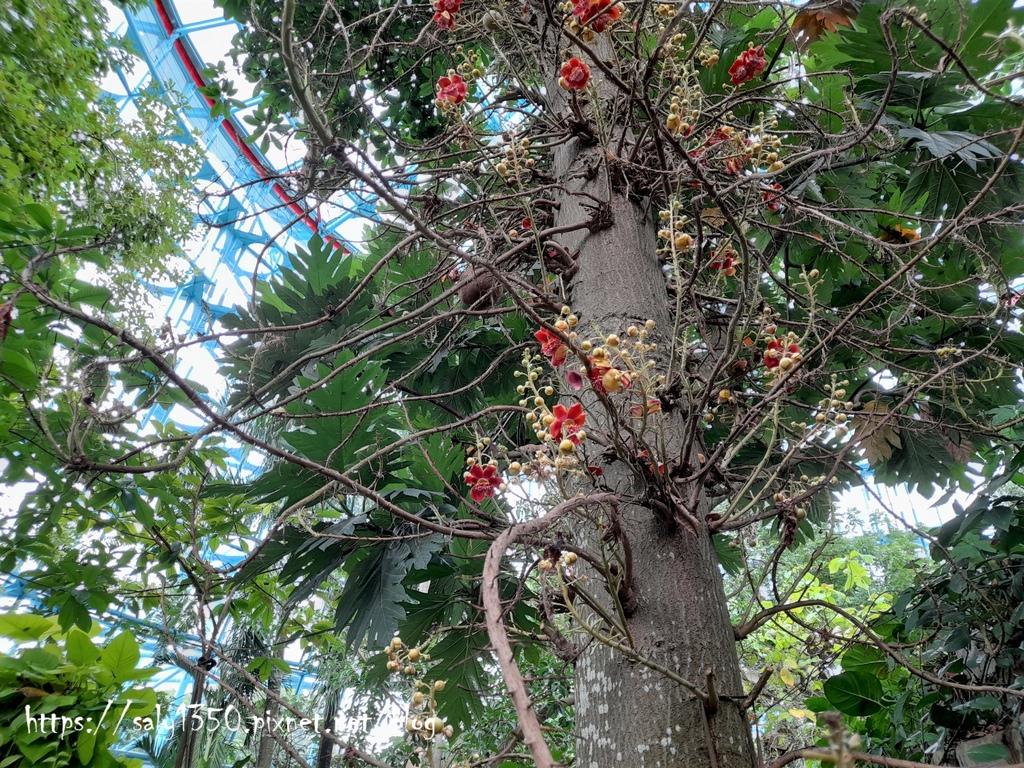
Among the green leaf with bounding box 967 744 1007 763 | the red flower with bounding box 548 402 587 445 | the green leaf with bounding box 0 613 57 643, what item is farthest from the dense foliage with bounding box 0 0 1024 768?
the green leaf with bounding box 0 613 57 643

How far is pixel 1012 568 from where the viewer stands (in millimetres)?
1834

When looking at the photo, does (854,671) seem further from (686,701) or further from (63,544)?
(63,544)

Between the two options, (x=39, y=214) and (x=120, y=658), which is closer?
(x=120, y=658)

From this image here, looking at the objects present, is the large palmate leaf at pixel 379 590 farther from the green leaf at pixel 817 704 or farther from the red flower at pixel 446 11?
the red flower at pixel 446 11

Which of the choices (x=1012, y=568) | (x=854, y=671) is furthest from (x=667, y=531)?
(x=1012, y=568)

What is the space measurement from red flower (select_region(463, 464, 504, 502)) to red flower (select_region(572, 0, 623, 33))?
0.87 m

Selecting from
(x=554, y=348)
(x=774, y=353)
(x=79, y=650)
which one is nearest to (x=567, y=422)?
(x=554, y=348)

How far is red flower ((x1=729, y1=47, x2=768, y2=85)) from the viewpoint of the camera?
1620 mm

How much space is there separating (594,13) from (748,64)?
25.7 inches

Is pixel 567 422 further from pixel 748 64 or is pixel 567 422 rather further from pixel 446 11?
pixel 446 11

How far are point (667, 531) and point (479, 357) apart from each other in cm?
155

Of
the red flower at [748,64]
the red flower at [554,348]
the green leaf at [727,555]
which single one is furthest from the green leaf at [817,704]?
the red flower at [748,64]

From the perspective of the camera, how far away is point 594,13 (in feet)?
3.94

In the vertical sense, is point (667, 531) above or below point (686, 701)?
above
